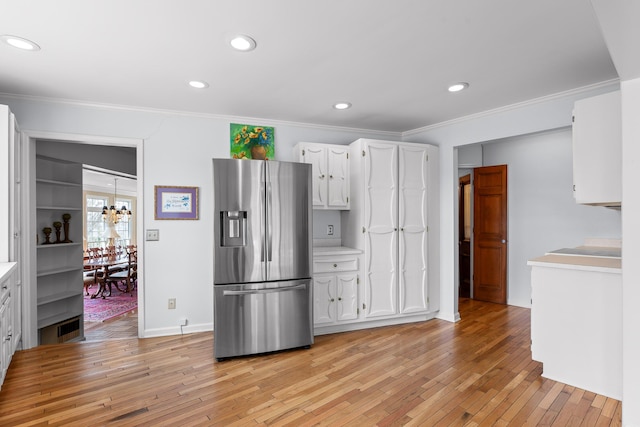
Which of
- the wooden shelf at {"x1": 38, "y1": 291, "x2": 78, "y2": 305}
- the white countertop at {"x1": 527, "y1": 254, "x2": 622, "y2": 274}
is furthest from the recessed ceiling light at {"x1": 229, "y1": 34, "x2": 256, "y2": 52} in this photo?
the wooden shelf at {"x1": 38, "y1": 291, "x2": 78, "y2": 305}

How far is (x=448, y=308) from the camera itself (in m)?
4.19

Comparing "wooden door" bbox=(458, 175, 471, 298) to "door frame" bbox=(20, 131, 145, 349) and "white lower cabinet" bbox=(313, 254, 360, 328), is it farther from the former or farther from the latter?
"door frame" bbox=(20, 131, 145, 349)

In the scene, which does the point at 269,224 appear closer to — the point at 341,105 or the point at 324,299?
the point at 324,299

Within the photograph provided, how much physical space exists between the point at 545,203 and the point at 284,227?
11.6 feet

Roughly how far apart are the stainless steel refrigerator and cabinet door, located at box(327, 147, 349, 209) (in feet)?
2.13

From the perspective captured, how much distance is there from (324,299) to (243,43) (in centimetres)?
254

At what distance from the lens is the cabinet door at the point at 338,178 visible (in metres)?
3.96

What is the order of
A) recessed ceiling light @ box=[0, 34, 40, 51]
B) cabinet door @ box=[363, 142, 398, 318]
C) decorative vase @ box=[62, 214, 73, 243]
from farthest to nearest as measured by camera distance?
decorative vase @ box=[62, 214, 73, 243]
cabinet door @ box=[363, 142, 398, 318]
recessed ceiling light @ box=[0, 34, 40, 51]

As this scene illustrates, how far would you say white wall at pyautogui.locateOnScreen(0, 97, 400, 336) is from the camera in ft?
11.7

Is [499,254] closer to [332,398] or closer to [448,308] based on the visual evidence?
[448,308]

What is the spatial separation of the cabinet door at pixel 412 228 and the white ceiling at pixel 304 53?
0.67 m

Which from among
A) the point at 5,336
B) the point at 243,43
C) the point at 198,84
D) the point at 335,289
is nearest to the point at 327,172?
the point at 335,289

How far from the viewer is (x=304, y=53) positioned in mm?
2391

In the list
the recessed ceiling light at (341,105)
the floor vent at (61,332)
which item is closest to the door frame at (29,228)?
the floor vent at (61,332)
